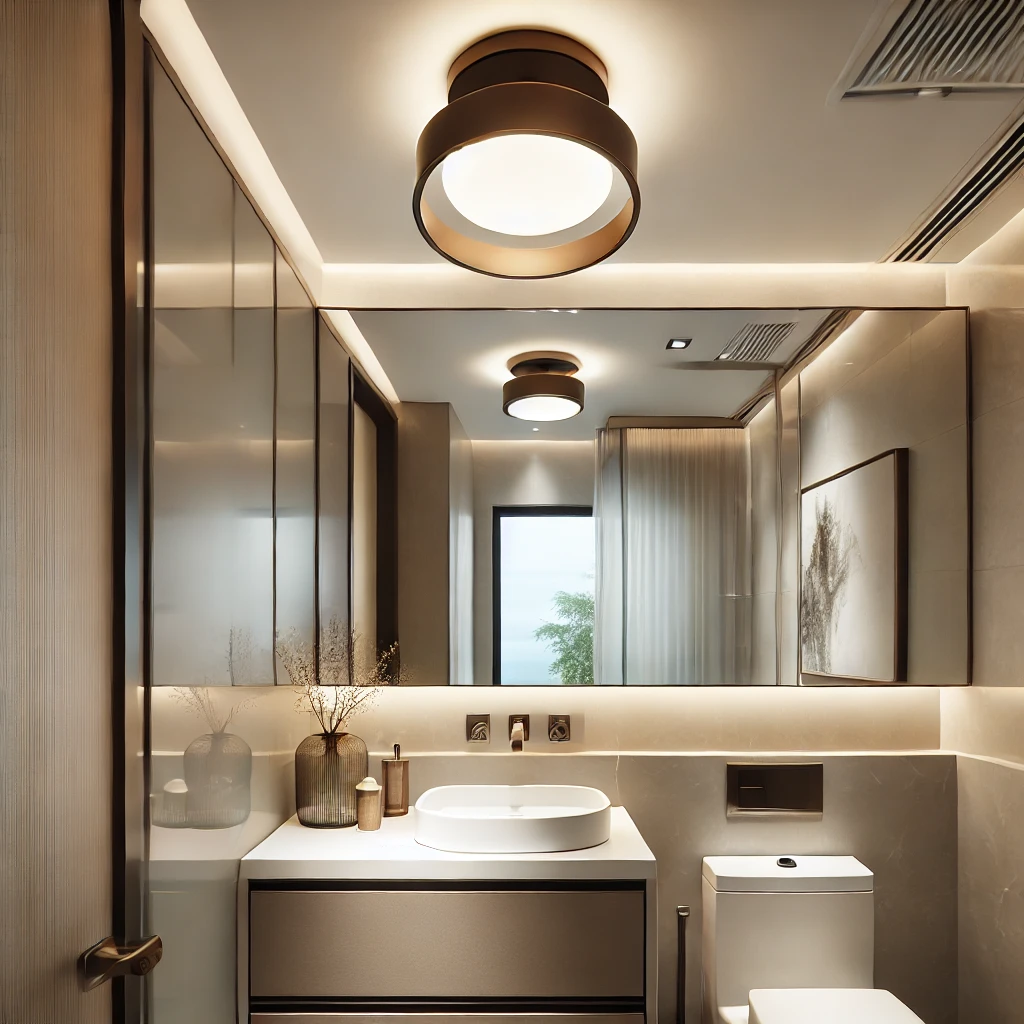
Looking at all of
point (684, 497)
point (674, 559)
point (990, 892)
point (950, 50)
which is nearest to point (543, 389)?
point (684, 497)

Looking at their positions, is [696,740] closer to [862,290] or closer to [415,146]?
[862,290]

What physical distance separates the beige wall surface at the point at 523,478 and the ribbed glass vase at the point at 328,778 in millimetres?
622

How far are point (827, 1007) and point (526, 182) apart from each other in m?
1.98

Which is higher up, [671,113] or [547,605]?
[671,113]

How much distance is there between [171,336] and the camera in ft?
5.08

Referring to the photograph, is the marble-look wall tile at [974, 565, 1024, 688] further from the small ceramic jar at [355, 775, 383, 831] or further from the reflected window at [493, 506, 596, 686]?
the small ceramic jar at [355, 775, 383, 831]

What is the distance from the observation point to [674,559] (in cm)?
264

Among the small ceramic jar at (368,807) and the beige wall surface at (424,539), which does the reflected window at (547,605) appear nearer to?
the beige wall surface at (424,539)

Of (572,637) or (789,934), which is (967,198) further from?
(789,934)

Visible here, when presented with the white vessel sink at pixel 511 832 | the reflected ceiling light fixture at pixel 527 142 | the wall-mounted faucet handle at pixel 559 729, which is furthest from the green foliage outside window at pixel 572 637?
the reflected ceiling light fixture at pixel 527 142

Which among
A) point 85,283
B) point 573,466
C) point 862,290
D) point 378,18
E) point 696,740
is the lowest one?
point 696,740

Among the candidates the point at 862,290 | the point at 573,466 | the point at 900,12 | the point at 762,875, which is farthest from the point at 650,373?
the point at 762,875

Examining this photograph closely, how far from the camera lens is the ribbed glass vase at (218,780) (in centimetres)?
164

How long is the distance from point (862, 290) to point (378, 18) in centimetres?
178
